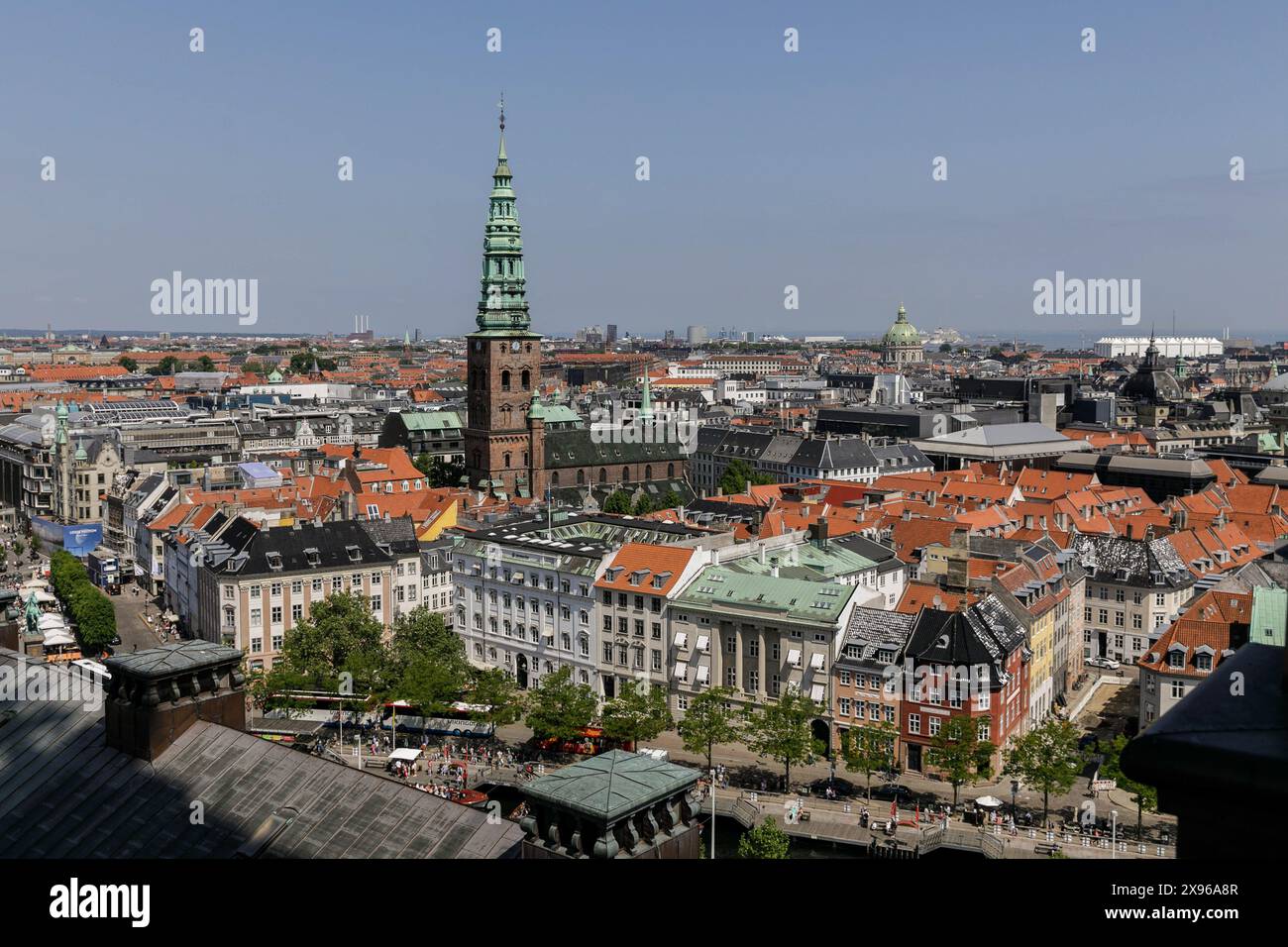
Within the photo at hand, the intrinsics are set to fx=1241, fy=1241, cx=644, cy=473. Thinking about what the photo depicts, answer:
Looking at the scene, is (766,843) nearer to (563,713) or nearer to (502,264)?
(563,713)

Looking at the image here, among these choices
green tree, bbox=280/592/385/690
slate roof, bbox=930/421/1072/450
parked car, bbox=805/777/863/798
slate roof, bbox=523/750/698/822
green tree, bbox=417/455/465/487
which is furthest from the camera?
slate roof, bbox=930/421/1072/450

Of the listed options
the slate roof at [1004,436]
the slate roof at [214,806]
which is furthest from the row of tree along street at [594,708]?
the slate roof at [1004,436]

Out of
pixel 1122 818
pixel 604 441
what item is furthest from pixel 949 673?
pixel 604 441

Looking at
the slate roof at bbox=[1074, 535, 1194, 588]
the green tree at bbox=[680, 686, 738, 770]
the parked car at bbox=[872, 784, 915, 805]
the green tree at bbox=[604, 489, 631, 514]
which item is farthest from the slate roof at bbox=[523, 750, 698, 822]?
the green tree at bbox=[604, 489, 631, 514]

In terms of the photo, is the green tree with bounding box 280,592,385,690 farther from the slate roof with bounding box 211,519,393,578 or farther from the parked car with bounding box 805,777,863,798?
the parked car with bounding box 805,777,863,798
